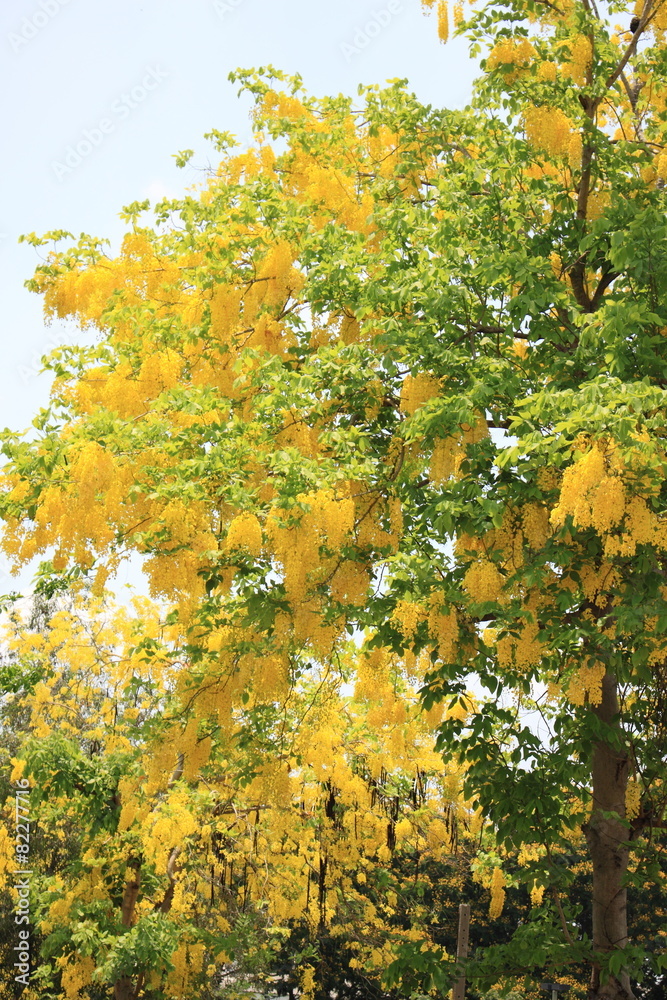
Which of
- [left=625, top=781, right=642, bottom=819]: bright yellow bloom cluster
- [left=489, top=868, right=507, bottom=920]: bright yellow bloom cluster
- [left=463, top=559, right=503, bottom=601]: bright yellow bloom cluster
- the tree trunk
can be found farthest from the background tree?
[left=463, top=559, right=503, bottom=601]: bright yellow bloom cluster

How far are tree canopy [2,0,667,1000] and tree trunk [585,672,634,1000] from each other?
0.07 feet

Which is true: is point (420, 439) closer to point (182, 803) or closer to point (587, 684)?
point (587, 684)

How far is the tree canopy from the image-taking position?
507 cm

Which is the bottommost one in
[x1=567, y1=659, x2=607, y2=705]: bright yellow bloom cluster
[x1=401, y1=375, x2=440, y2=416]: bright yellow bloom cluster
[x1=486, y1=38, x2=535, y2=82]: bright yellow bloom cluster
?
[x1=567, y1=659, x2=607, y2=705]: bright yellow bloom cluster

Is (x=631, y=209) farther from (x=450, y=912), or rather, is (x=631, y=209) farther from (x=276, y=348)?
(x=450, y=912)

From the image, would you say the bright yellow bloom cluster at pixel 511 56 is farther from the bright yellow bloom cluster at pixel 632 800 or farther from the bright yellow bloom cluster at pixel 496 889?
the bright yellow bloom cluster at pixel 496 889

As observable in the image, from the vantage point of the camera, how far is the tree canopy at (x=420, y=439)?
507 centimetres

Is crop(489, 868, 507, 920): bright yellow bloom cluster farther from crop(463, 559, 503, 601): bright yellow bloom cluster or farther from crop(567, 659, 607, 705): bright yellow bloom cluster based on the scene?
crop(463, 559, 503, 601): bright yellow bloom cluster

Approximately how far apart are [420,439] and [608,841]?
333cm

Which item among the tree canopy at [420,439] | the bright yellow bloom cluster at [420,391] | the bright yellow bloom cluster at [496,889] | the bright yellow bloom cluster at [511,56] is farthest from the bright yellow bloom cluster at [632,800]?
the bright yellow bloom cluster at [511,56]

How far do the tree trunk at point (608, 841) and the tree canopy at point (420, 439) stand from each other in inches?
0.8

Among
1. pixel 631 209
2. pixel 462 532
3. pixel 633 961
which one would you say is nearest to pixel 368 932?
pixel 633 961

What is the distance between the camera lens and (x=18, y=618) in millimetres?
13109

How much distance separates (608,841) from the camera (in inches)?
261
